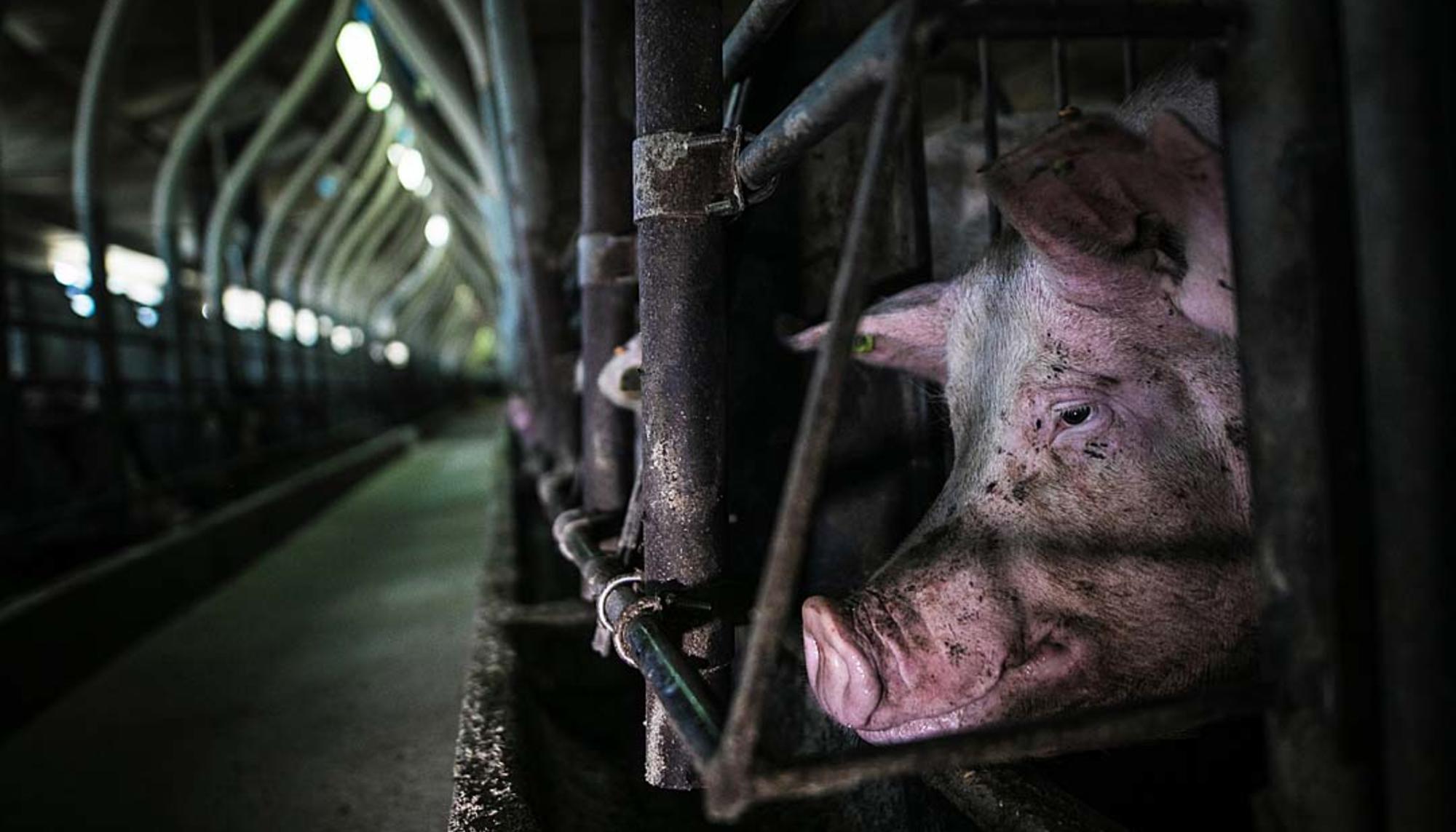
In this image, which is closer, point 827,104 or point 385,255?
point 827,104

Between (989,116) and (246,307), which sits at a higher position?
(246,307)

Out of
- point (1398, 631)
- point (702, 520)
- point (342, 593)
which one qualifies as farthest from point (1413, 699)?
point (342, 593)

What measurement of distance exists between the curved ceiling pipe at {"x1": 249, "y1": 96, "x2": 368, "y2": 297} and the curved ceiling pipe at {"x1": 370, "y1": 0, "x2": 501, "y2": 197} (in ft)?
10.6

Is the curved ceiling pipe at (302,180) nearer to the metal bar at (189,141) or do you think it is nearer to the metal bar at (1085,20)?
the metal bar at (189,141)

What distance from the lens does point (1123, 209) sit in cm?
109

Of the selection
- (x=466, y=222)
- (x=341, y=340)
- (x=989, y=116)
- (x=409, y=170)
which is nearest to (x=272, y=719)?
(x=989, y=116)

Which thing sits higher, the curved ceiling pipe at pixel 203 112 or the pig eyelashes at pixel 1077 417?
the curved ceiling pipe at pixel 203 112

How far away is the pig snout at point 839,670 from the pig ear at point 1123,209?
562 mm

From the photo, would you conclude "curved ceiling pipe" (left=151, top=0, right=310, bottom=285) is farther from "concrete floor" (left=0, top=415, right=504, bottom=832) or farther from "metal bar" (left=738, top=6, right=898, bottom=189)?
"metal bar" (left=738, top=6, right=898, bottom=189)

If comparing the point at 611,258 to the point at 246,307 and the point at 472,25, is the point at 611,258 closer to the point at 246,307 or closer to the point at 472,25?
the point at 472,25

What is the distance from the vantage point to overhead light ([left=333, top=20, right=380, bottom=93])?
605cm

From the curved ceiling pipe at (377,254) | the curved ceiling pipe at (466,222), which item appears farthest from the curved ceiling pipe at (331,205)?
the curved ceiling pipe at (377,254)

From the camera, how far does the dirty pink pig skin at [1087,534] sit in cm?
124

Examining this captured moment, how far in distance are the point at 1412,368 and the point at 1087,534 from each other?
64 centimetres
